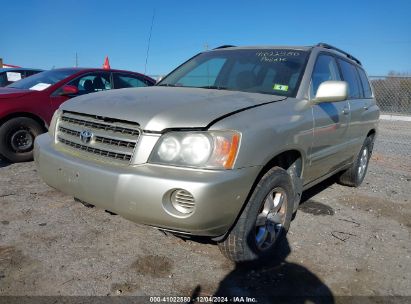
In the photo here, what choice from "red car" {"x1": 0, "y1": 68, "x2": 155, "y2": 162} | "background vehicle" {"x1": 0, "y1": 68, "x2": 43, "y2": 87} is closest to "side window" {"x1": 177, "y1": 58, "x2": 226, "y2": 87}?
"red car" {"x1": 0, "y1": 68, "x2": 155, "y2": 162}

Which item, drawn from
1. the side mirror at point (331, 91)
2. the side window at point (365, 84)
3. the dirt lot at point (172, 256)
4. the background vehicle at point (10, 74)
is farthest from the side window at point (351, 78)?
the background vehicle at point (10, 74)

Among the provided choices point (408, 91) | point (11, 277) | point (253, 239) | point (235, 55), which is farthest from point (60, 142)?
point (408, 91)

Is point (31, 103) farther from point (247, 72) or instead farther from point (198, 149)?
point (198, 149)

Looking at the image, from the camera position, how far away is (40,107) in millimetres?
5332

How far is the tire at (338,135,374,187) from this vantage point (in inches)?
197

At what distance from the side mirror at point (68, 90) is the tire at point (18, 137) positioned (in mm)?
635

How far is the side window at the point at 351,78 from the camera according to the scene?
14.3 ft

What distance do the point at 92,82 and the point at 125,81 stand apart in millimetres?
630

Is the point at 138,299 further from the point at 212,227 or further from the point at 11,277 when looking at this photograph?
the point at 11,277

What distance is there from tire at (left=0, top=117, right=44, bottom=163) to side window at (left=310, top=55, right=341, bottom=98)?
402cm

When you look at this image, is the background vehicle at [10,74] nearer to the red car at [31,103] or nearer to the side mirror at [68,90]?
the red car at [31,103]

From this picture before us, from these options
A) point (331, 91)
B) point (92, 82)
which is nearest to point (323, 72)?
point (331, 91)

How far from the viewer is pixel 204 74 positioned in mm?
3920

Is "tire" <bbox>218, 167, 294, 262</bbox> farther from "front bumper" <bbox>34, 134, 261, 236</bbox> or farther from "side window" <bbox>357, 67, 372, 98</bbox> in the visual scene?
"side window" <bbox>357, 67, 372, 98</bbox>
